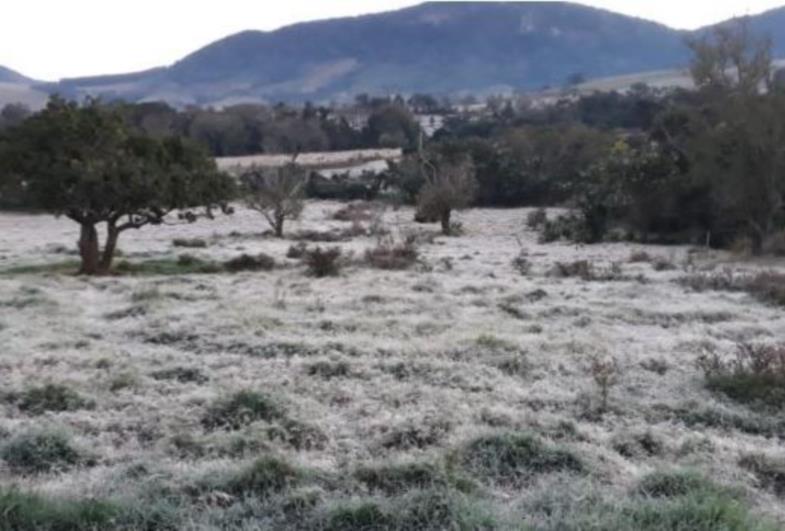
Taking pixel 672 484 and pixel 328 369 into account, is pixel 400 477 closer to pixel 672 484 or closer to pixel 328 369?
pixel 672 484

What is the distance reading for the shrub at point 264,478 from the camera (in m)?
6.94

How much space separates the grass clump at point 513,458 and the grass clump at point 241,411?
2.03m

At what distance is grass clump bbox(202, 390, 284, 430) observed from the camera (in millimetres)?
8930

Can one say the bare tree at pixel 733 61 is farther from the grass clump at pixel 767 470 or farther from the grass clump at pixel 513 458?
the grass clump at pixel 513 458

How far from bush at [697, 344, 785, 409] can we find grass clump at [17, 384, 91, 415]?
6458 mm

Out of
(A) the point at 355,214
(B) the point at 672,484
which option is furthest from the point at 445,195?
(B) the point at 672,484

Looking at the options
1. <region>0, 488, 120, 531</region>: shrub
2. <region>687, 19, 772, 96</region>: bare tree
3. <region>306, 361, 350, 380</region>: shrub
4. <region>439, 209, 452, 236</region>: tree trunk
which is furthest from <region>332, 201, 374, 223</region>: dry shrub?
<region>0, 488, 120, 531</region>: shrub

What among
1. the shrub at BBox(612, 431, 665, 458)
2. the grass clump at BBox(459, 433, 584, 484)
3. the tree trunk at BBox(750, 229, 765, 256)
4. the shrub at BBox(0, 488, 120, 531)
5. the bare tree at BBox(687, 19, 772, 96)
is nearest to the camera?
the shrub at BBox(0, 488, 120, 531)

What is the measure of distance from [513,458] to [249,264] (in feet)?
57.2

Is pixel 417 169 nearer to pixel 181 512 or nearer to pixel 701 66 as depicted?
pixel 701 66

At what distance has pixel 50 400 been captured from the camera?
31.9 feet

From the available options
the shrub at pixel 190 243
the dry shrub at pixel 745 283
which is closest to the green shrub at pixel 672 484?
the dry shrub at pixel 745 283

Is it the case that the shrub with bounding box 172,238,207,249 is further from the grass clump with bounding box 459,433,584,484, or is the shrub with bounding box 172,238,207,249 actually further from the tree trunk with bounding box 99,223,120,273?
the grass clump with bounding box 459,433,584,484

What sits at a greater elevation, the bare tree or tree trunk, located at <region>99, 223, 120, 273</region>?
the bare tree
